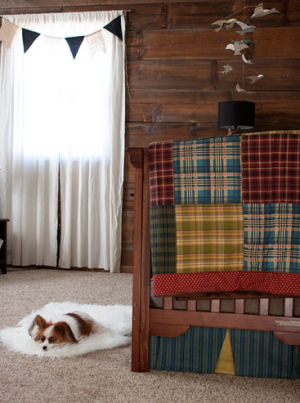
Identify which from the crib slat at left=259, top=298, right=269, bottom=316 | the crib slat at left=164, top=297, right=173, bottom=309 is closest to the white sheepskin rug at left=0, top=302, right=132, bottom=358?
the crib slat at left=164, top=297, right=173, bottom=309

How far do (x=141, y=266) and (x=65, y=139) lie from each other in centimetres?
241

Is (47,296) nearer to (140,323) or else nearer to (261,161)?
(140,323)

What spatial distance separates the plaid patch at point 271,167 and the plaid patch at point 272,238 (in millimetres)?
34

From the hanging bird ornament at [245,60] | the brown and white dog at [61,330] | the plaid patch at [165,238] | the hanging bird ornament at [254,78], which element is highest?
the hanging bird ornament at [245,60]

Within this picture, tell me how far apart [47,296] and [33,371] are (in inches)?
47.9

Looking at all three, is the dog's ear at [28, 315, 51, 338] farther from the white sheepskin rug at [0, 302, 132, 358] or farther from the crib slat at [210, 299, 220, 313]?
the crib slat at [210, 299, 220, 313]

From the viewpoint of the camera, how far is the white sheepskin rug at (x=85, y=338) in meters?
1.91

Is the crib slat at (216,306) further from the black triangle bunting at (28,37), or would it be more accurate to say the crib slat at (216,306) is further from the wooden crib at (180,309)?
the black triangle bunting at (28,37)

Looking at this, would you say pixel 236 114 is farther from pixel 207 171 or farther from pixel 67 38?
pixel 207 171

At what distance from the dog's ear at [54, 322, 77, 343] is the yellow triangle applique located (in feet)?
2.23

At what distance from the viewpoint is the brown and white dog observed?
194 cm

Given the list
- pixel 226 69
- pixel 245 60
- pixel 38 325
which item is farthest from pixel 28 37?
pixel 38 325

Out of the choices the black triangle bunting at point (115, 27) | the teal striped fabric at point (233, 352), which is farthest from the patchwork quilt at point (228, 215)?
the black triangle bunting at point (115, 27)

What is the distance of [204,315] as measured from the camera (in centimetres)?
161
